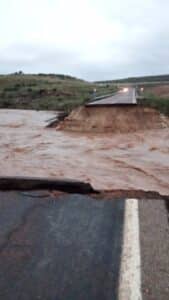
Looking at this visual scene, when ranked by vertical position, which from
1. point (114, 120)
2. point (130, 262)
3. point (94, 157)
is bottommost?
point (94, 157)

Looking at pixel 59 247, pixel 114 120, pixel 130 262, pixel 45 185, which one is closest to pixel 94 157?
pixel 45 185

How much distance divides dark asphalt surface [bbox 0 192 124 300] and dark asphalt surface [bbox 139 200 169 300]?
21 centimetres

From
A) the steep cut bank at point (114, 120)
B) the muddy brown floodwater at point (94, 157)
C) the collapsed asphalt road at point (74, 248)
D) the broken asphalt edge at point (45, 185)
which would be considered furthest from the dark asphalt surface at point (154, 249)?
the steep cut bank at point (114, 120)

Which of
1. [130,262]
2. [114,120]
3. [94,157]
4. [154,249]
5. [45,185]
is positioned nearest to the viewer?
[130,262]

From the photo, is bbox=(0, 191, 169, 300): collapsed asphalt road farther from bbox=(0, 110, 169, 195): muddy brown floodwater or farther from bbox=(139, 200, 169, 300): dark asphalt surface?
bbox=(0, 110, 169, 195): muddy brown floodwater

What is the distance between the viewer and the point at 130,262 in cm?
256

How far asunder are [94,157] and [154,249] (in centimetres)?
612

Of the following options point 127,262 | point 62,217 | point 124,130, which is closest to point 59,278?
point 127,262

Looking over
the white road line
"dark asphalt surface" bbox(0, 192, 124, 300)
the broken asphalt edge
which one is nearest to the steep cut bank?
the broken asphalt edge

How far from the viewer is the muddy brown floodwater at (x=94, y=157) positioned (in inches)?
253

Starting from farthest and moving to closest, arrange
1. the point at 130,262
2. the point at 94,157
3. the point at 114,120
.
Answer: the point at 114,120 → the point at 94,157 → the point at 130,262

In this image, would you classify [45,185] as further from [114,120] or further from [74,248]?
[114,120]

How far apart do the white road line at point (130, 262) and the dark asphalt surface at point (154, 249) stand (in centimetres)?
4

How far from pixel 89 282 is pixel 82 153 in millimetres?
7113
